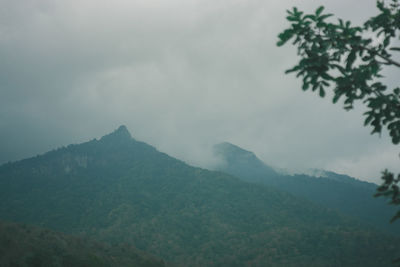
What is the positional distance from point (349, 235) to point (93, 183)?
156 metres

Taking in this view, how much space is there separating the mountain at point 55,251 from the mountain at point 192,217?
94.5 feet

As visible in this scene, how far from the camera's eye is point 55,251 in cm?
5778

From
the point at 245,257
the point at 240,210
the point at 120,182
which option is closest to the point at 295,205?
the point at 240,210

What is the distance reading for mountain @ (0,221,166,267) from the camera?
170ft

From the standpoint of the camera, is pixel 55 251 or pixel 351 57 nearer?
pixel 351 57

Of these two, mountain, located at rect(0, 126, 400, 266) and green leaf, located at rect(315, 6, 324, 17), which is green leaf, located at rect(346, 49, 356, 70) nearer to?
green leaf, located at rect(315, 6, 324, 17)

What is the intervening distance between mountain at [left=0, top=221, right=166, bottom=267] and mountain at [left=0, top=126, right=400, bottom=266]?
94.5ft

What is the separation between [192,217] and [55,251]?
96251 mm

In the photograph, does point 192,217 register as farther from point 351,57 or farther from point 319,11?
point 319,11

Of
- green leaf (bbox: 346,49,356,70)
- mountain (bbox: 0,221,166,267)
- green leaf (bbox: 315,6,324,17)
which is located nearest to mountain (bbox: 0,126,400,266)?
mountain (bbox: 0,221,166,267)

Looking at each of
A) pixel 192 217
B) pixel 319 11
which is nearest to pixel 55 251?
pixel 319 11

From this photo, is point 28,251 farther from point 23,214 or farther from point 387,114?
point 23,214

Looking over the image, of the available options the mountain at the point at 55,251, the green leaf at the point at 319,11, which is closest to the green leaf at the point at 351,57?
the green leaf at the point at 319,11

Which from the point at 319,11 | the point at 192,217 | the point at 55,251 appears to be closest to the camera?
the point at 319,11
